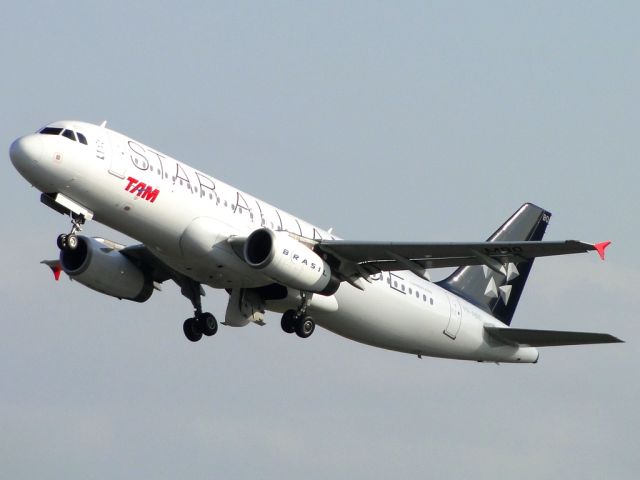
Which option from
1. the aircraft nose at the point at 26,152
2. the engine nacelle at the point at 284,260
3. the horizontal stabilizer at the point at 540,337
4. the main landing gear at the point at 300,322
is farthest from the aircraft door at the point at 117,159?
the horizontal stabilizer at the point at 540,337

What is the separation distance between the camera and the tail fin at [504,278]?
50.4 m

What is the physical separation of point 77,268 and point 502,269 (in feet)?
44.8

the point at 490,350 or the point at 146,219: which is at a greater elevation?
the point at 490,350

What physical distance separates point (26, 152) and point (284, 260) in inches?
315

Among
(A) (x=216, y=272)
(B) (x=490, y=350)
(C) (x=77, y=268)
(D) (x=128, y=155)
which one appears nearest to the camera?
(D) (x=128, y=155)

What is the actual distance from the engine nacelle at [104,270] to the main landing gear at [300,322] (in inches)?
216

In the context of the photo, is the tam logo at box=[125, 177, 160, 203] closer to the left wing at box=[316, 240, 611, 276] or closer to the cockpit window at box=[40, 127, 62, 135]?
the cockpit window at box=[40, 127, 62, 135]

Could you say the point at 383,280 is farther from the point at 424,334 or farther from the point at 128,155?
the point at 128,155

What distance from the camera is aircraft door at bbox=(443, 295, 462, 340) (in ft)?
153

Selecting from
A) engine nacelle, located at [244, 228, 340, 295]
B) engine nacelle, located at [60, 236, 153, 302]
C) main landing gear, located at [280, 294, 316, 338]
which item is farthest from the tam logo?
main landing gear, located at [280, 294, 316, 338]

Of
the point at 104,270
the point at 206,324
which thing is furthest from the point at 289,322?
the point at 104,270

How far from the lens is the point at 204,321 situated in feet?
148

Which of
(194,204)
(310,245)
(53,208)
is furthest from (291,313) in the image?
(53,208)

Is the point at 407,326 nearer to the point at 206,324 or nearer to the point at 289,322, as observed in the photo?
the point at 289,322
